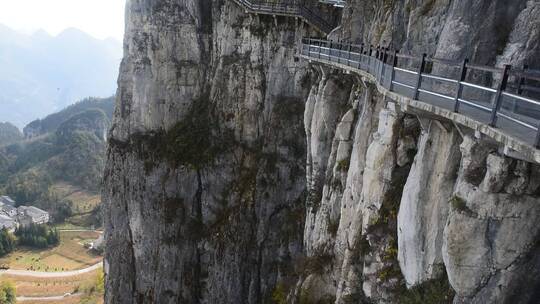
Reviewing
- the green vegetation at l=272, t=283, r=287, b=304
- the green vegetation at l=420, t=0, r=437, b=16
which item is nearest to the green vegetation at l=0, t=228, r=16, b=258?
the green vegetation at l=272, t=283, r=287, b=304

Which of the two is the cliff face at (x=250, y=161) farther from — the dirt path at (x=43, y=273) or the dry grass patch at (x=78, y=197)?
the dry grass patch at (x=78, y=197)

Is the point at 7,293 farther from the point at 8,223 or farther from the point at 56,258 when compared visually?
the point at 8,223

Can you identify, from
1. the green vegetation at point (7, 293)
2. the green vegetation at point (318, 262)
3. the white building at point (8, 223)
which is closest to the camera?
the green vegetation at point (318, 262)

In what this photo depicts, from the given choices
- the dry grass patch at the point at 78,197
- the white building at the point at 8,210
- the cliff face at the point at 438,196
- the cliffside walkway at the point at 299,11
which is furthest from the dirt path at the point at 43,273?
the cliff face at the point at 438,196

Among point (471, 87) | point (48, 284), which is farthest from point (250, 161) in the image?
point (48, 284)

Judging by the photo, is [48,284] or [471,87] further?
[48,284]

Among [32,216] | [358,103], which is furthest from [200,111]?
[32,216]
